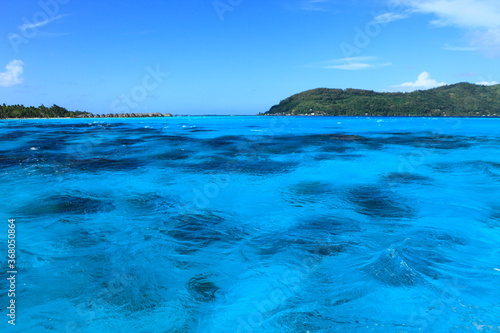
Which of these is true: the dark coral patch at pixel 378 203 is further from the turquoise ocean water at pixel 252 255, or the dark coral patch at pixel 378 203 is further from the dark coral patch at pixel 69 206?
the dark coral patch at pixel 69 206

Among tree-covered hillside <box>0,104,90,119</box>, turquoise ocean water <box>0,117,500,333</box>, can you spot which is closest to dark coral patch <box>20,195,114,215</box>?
turquoise ocean water <box>0,117,500,333</box>

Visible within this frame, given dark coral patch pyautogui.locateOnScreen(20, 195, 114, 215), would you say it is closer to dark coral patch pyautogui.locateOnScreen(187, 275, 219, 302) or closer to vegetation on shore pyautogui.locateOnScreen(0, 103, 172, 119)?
dark coral patch pyautogui.locateOnScreen(187, 275, 219, 302)

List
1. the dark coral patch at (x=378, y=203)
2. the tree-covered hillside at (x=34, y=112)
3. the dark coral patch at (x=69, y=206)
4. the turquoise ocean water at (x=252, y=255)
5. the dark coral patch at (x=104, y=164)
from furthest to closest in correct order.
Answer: the tree-covered hillside at (x=34, y=112), the dark coral patch at (x=104, y=164), the dark coral patch at (x=69, y=206), the dark coral patch at (x=378, y=203), the turquoise ocean water at (x=252, y=255)

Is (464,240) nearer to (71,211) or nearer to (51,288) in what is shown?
(51,288)

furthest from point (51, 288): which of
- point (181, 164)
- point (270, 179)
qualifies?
point (181, 164)

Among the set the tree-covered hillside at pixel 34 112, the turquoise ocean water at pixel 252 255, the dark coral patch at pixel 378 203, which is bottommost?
the turquoise ocean water at pixel 252 255

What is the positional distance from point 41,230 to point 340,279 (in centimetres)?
917

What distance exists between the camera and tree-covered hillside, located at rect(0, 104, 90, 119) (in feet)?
398

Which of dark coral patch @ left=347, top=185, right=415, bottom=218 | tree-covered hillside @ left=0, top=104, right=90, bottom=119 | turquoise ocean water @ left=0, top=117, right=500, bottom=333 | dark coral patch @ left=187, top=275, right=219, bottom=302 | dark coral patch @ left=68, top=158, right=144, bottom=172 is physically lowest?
dark coral patch @ left=187, top=275, right=219, bottom=302

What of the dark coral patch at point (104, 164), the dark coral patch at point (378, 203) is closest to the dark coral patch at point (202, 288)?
the dark coral patch at point (378, 203)

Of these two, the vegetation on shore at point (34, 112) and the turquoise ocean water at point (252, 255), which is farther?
the vegetation on shore at point (34, 112)

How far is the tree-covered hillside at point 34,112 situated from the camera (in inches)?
4779

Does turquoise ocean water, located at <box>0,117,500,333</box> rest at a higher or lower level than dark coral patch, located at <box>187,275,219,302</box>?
higher

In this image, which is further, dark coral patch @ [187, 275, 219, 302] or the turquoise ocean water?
dark coral patch @ [187, 275, 219, 302]
